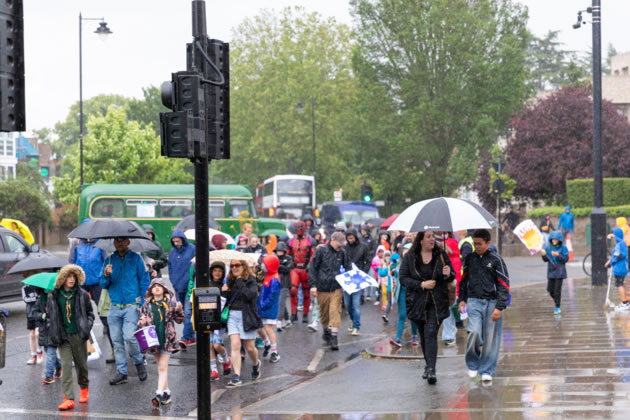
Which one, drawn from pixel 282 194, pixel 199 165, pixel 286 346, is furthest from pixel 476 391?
pixel 282 194

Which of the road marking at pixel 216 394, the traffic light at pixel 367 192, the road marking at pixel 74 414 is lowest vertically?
the road marking at pixel 216 394

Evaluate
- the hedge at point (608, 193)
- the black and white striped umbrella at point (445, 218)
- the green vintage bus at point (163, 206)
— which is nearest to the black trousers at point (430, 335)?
the black and white striped umbrella at point (445, 218)

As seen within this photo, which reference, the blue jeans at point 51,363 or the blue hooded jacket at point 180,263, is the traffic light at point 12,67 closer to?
the blue jeans at point 51,363

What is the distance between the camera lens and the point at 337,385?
393 inches

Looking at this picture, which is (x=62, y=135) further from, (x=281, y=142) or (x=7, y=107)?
(x=7, y=107)

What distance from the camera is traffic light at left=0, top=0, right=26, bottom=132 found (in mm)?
5113

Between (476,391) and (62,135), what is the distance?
372 ft

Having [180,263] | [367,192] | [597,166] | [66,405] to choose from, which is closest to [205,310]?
[66,405]

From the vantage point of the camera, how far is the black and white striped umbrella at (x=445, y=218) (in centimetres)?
953

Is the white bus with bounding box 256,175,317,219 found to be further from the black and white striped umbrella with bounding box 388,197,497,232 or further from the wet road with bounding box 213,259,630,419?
the black and white striped umbrella with bounding box 388,197,497,232

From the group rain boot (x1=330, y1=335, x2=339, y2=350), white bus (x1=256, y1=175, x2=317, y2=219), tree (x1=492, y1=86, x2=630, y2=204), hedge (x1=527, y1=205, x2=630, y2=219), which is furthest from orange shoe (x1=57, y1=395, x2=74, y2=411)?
white bus (x1=256, y1=175, x2=317, y2=219)

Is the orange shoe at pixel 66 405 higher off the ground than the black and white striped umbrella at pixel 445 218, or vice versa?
the black and white striped umbrella at pixel 445 218

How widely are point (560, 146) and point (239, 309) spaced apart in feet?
118

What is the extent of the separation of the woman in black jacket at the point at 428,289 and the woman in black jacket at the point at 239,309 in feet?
5.96
